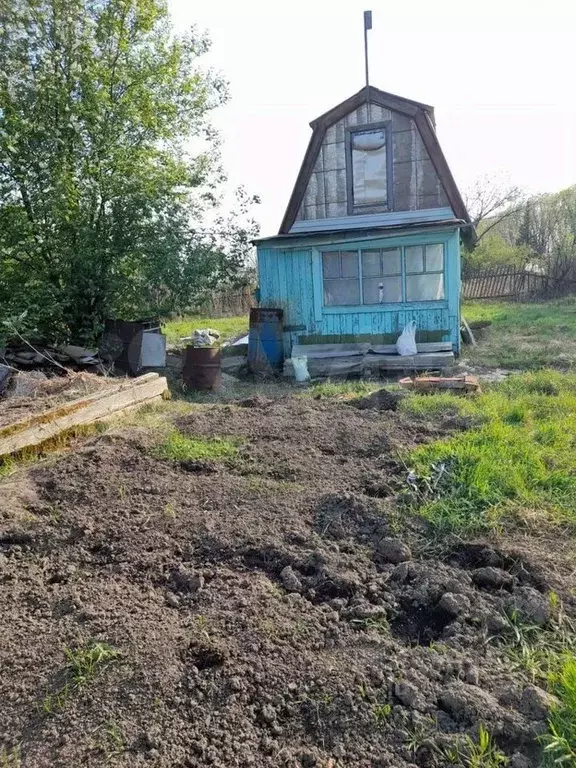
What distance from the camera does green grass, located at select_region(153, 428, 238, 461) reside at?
418 cm

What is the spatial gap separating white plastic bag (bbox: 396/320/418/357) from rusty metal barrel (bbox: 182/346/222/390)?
354 cm

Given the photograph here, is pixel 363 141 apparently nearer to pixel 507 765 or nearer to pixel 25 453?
pixel 25 453

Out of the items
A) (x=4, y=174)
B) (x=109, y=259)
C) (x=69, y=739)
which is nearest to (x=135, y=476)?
(x=69, y=739)

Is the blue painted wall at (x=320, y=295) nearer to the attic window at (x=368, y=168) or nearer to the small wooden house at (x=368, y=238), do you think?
the small wooden house at (x=368, y=238)

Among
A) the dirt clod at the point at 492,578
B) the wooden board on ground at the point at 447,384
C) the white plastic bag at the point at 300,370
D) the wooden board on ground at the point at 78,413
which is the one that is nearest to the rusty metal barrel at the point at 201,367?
the white plastic bag at the point at 300,370

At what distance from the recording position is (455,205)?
10.1 m

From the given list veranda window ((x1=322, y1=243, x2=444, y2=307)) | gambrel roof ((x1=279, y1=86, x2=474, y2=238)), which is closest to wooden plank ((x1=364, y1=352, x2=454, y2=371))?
veranda window ((x1=322, y1=243, x2=444, y2=307))

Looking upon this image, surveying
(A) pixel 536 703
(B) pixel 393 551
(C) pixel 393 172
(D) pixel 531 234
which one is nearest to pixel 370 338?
(C) pixel 393 172

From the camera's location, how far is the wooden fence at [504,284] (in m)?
21.9

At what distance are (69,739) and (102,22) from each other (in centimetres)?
1098

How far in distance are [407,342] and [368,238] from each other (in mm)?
2094

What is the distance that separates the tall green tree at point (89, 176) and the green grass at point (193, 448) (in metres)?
5.06

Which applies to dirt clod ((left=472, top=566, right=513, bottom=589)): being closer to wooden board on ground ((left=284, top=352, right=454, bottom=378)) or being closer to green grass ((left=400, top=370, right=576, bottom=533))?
green grass ((left=400, top=370, right=576, bottom=533))

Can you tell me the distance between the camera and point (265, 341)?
10.1 m
